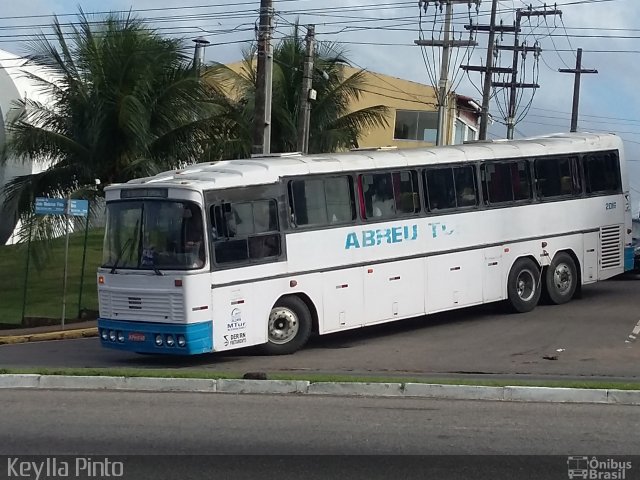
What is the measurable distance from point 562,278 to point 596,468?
12.6m

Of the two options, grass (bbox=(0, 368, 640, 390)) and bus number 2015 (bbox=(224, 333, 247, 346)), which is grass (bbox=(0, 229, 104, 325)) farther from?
grass (bbox=(0, 368, 640, 390))

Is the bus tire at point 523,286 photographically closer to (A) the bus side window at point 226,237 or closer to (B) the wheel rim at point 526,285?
(B) the wheel rim at point 526,285

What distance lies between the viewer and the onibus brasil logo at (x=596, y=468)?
7.82 metres

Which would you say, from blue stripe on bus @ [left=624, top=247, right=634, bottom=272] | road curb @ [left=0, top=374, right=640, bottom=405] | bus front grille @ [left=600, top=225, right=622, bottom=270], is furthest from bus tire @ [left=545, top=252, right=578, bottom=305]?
road curb @ [left=0, top=374, right=640, bottom=405]

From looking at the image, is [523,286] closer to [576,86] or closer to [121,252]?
[121,252]

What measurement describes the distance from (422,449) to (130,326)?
714 centimetres

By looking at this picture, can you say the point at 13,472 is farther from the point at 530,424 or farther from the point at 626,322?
the point at 626,322

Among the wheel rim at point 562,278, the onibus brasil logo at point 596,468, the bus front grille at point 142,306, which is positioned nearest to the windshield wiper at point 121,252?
the bus front grille at point 142,306

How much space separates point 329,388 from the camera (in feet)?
38.8

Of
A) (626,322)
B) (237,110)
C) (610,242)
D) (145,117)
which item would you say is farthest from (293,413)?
(237,110)

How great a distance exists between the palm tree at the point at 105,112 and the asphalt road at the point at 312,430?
1311 cm

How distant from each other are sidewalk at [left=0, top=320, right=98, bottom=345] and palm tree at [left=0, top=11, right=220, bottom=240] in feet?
11.3

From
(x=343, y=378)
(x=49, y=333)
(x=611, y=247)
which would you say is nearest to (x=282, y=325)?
(x=343, y=378)

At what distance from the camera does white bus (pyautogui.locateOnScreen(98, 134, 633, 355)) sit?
14.6 metres
